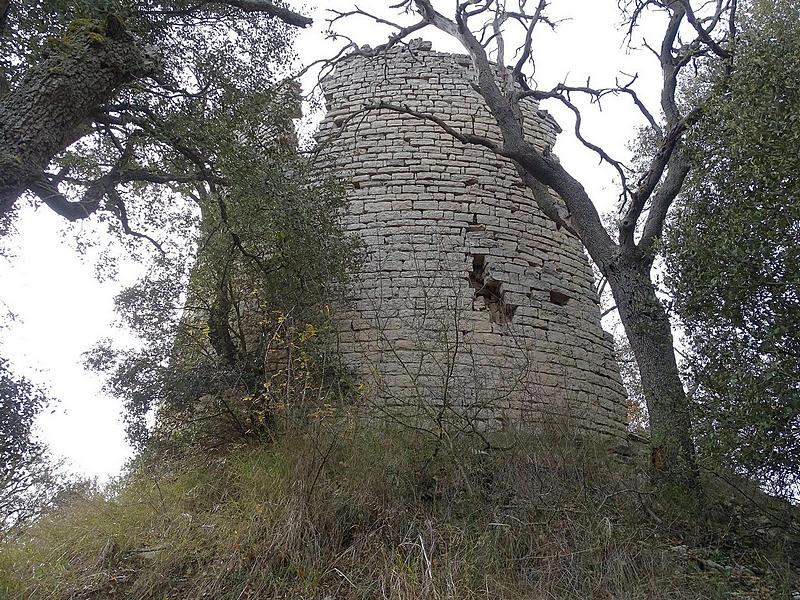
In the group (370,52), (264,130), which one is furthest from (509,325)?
(370,52)

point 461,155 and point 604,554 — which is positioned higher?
point 461,155

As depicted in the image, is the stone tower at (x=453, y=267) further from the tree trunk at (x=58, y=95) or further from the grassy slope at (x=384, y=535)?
the tree trunk at (x=58, y=95)

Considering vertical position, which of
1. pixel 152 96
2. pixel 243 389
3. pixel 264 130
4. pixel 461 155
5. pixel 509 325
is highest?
pixel 461 155

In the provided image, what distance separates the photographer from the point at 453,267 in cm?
713

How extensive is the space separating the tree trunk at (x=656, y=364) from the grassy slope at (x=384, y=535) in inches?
16.1

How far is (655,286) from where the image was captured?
18.3 ft

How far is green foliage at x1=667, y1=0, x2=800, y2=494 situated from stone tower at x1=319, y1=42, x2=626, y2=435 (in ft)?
5.59

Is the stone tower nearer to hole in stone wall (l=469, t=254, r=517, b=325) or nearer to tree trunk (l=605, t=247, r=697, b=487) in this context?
hole in stone wall (l=469, t=254, r=517, b=325)

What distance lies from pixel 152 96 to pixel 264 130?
3.90 ft

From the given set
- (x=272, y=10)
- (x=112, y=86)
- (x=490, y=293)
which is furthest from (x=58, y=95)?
(x=490, y=293)

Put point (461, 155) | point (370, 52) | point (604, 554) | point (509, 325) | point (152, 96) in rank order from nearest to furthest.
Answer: point (604, 554) < point (152, 96) < point (509, 325) < point (461, 155) < point (370, 52)

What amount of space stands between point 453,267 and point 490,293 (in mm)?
534

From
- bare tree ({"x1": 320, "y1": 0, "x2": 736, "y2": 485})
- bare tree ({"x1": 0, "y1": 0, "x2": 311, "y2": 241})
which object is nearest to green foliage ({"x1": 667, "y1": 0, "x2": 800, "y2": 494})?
bare tree ({"x1": 320, "y1": 0, "x2": 736, "y2": 485})

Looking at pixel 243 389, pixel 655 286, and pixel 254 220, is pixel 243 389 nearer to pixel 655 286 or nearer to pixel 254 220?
pixel 254 220
